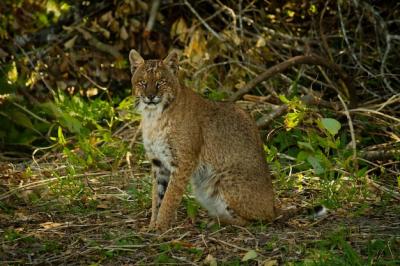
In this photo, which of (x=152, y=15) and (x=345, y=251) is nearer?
(x=345, y=251)

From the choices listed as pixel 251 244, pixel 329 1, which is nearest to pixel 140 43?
pixel 329 1

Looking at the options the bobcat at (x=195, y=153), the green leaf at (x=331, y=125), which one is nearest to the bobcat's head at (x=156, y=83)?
the bobcat at (x=195, y=153)

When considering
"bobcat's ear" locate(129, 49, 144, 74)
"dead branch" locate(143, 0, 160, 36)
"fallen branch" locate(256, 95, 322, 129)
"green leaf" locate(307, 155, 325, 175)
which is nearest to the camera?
"bobcat's ear" locate(129, 49, 144, 74)

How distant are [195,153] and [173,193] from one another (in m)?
0.34

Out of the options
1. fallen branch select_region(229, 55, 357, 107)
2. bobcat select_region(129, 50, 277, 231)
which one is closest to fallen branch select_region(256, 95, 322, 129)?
fallen branch select_region(229, 55, 357, 107)

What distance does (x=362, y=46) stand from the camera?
8883 mm

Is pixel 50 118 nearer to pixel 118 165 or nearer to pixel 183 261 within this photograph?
pixel 118 165

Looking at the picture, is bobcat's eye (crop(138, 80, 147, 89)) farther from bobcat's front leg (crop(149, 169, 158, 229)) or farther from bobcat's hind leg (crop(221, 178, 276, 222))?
bobcat's hind leg (crop(221, 178, 276, 222))

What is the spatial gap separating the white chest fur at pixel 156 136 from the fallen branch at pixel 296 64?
80.0 inches

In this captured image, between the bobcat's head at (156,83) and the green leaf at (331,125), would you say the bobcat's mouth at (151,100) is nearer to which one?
the bobcat's head at (156,83)

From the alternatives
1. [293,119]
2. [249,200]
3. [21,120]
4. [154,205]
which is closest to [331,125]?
[293,119]

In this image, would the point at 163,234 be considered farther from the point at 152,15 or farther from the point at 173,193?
the point at 152,15

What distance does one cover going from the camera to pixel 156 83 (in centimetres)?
578

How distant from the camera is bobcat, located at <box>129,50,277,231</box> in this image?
18.9ft
